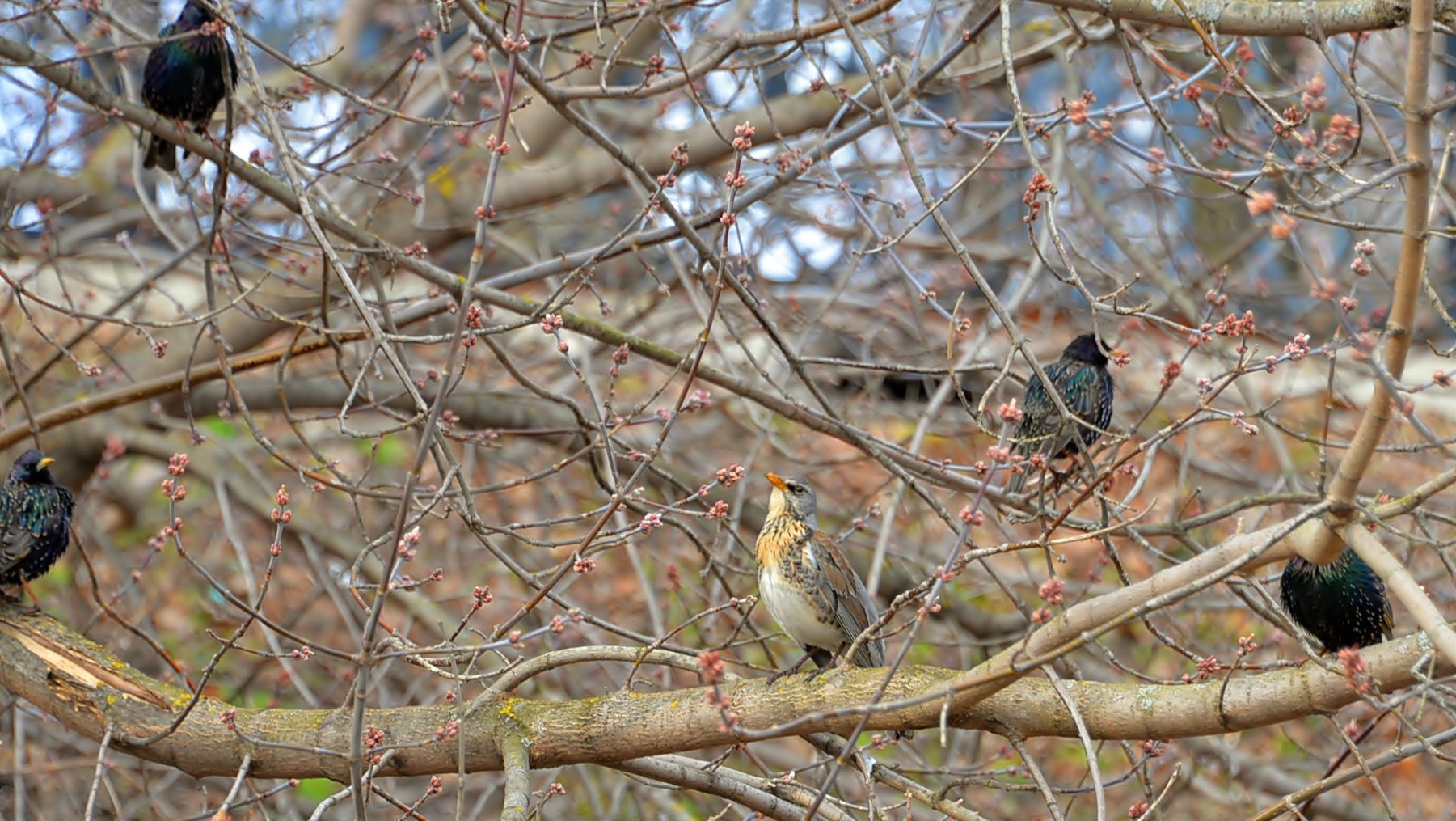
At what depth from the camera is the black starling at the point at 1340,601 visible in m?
4.21

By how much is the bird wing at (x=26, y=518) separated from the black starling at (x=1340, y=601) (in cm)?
424

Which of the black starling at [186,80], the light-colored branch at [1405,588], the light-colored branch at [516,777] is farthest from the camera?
the black starling at [186,80]

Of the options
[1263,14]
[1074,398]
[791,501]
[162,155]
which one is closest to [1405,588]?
[1263,14]

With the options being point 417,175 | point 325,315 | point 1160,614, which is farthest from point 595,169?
point 1160,614

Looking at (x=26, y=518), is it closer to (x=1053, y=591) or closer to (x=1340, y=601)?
(x=1053, y=591)

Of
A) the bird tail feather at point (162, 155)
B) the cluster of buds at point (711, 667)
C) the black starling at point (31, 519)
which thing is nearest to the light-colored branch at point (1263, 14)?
the cluster of buds at point (711, 667)

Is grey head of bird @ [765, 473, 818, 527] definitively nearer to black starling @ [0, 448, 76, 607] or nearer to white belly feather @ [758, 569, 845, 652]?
white belly feather @ [758, 569, 845, 652]

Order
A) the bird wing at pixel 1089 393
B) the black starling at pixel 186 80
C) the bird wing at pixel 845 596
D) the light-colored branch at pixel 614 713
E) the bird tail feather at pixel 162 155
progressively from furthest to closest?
the bird tail feather at pixel 162 155, the black starling at pixel 186 80, the bird wing at pixel 1089 393, the bird wing at pixel 845 596, the light-colored branch at pixel 614 713

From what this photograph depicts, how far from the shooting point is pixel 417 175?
5539 mm

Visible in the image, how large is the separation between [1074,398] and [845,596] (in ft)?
4.37

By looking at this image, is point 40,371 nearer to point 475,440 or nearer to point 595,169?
point 475,440

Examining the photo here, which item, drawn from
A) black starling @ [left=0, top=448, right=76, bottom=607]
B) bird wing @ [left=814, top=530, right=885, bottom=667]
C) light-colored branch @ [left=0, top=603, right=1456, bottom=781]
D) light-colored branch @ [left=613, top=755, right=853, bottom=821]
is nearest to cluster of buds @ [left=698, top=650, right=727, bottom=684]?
light-colored branch @ [left=0, top=603, right=1456, bottom=781]

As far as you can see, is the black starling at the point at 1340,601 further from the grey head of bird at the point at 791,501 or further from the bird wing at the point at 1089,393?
the grey head of bird at the point at 791,501

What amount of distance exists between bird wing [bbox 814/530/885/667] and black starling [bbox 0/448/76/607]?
8.79 ft
